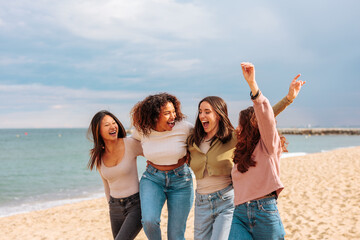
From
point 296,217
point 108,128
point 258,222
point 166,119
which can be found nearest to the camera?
point 258,222

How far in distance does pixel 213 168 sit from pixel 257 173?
625mm

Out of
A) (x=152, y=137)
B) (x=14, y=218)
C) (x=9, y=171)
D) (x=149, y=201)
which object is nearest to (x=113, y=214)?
(x=149, y=201)

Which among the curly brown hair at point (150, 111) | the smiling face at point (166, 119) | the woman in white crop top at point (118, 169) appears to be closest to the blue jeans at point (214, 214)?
the woman in white crop top at point (118, 169)

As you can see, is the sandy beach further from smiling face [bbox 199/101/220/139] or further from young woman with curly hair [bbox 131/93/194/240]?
smiling face [bbox 199/101/220/139]

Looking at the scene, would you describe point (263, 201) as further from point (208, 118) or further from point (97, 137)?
point (97, 137)

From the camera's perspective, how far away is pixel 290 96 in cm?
295

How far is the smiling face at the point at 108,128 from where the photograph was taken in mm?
3896

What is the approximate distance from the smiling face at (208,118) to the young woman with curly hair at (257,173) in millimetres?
614

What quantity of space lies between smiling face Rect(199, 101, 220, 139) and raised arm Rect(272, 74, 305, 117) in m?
0.72

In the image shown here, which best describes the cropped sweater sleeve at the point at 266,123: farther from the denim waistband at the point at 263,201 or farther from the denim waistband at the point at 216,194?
the denim waistband at the point at 216,194

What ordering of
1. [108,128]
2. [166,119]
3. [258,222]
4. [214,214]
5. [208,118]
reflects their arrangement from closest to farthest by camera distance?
[258,222] → [214,214] → [208,118] → [166,119] → [108,128]

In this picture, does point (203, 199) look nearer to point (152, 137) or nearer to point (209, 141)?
point (209, 141)

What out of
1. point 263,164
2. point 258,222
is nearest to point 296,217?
point 258,222

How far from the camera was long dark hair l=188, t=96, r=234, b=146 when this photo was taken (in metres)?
3.42
